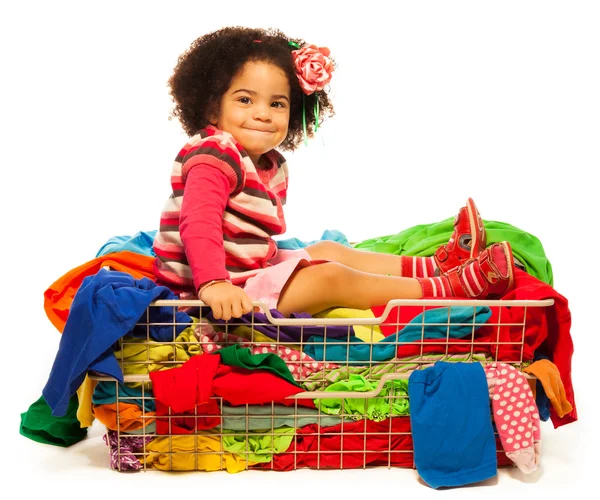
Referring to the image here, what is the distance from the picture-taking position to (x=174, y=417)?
2.11 metres

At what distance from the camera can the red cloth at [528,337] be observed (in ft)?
7.17

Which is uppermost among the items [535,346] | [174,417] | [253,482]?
[535,346]

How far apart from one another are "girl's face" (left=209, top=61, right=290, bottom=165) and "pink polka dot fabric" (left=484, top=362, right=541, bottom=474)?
0.85 m

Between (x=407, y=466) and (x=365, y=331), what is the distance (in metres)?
0.36

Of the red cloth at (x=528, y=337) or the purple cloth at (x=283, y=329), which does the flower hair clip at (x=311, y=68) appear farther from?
the red cloth at (x=528, y=337)

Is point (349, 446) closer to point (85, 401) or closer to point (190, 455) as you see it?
point (190, 455)

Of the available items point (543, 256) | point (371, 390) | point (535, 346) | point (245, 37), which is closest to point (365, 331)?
point (371, 390)

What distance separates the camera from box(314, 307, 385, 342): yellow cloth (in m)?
2.35

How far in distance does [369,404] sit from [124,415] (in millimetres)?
534

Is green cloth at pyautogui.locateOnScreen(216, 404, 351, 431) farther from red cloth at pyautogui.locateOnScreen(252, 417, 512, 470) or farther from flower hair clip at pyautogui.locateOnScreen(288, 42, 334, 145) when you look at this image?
flower hair clip at pyautogui.locateOnScreen(288, 42, 334, 145)

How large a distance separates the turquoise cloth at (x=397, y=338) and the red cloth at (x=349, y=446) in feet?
0.48

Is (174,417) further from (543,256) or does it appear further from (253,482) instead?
Answer: (543,256)

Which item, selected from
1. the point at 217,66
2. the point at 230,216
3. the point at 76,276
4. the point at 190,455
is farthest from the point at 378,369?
the point at 217,66

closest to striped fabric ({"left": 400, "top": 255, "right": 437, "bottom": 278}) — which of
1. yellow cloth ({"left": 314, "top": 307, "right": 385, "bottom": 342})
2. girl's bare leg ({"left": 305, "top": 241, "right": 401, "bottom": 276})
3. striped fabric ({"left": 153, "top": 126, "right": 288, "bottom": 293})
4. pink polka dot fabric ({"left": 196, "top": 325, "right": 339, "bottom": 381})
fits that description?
girl's bare leg ({"left": 305, "top": 241, "right": 401, "bottom": 276})
